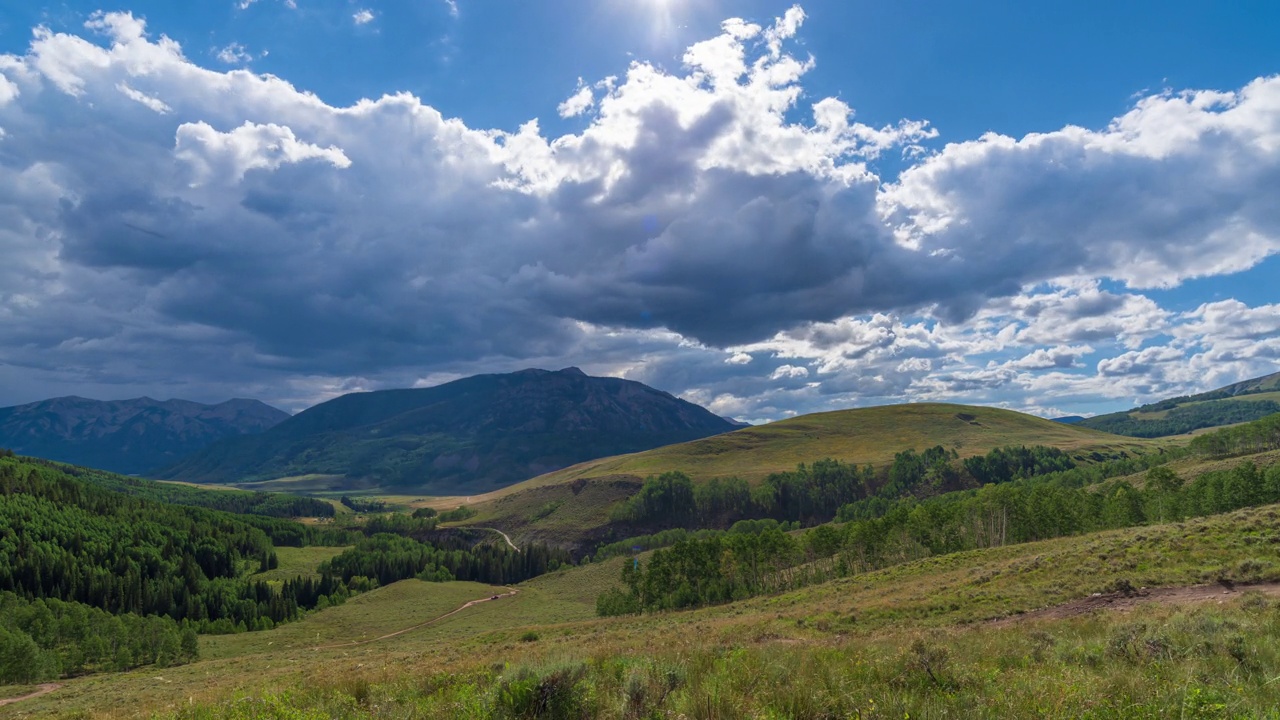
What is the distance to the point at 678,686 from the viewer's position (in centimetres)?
988

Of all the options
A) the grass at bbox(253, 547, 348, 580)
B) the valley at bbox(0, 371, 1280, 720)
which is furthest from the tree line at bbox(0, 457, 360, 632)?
the grass at bbox(253, 547, 348, 580)

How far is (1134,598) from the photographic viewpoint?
88.7 feet

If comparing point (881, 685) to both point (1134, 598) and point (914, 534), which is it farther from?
point (914, 534)

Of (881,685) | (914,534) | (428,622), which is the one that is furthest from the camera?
(428,622)

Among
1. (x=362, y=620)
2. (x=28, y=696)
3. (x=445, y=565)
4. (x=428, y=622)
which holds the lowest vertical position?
(x=445, y=565)

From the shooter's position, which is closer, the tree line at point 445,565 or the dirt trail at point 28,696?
the dirt trail at point 28,696

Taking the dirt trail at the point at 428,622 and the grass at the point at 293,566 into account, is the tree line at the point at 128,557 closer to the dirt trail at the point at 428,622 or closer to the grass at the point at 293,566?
the grass at the point at 293,566

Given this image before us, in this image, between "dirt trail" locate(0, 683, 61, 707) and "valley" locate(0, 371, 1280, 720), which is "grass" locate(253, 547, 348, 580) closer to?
"valley" locate(0, 371, 1280, 720)

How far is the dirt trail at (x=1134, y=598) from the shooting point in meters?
24.7

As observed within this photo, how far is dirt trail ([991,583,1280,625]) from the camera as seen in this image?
971 inches

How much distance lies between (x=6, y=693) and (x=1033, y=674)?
273 ft

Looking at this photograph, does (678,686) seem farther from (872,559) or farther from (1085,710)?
(872,559)

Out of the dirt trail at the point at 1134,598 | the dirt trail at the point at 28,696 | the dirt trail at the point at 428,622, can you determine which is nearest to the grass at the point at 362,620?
the dirt trail at the point at 428,622

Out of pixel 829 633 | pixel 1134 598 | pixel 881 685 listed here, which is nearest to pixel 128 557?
pixel 829 633
